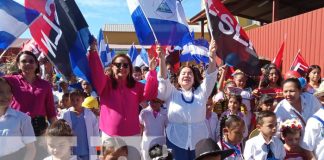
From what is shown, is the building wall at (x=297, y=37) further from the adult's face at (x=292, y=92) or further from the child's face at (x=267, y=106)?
the adult's face at (x=292, y=92)

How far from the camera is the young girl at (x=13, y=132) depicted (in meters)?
3.21

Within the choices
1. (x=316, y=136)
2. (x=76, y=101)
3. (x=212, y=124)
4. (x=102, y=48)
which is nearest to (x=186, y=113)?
(x=212, y=124)

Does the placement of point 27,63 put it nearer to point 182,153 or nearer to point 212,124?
point 182,153

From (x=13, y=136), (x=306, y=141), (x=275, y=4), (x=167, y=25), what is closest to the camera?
(x=13, y=136)

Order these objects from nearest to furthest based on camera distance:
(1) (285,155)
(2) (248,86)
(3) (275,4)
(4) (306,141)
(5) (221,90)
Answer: (4) (306,141) < (1) (285,155) < (5) (221,90) < (2) (248,86) < (3) (275,4)

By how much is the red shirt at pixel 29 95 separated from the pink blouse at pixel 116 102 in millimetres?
502

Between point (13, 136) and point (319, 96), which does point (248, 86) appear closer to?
point (319, 96)

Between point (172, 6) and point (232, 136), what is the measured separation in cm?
206

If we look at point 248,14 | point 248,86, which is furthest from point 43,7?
point 248,14

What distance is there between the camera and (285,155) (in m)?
3.98

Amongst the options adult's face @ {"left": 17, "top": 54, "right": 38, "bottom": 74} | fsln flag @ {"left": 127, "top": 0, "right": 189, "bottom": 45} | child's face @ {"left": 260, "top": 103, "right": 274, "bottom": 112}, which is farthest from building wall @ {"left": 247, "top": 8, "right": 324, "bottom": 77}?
adult's face @ {"left": 17, "top": 54, "right": 38, "bottom": 74}

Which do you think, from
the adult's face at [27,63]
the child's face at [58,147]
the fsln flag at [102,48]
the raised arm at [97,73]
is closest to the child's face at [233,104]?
the raised arm at [97,73]

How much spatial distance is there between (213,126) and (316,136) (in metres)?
1.41

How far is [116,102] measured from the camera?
3.93 metres
